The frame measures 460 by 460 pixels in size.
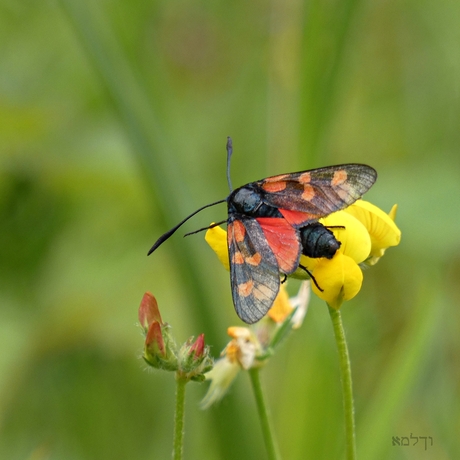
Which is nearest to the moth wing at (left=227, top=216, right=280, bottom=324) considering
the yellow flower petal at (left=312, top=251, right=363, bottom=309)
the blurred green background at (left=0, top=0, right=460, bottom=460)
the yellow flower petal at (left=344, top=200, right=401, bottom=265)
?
the yellow flower petal at (left=312, top=251, right=363, bottom=309)

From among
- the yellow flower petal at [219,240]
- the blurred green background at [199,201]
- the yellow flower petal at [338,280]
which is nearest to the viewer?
the yellow flower petal at [338,280]

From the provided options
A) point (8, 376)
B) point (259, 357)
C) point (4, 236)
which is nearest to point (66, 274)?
point (4, 236)

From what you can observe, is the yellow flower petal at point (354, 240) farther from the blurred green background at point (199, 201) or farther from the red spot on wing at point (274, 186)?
the blurred green background at point (199, 201)

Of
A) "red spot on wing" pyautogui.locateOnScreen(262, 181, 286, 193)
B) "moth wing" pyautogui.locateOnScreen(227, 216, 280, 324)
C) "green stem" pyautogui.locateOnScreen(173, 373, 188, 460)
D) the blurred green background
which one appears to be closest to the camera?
"green stem" pyautogui.locateOnScreen(173, 373, 188, 460)

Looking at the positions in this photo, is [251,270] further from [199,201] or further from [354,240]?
[199,201]

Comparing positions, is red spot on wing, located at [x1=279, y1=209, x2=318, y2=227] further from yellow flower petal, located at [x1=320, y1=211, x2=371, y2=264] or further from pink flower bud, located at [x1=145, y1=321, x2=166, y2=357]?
pink flower bud, located at [x1=145, y1=321, x2=166, y2=357]

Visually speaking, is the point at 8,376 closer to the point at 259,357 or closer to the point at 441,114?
the point at 259,357

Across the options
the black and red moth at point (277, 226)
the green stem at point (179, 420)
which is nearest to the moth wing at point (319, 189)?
the black and red moth at point (277, 226)
